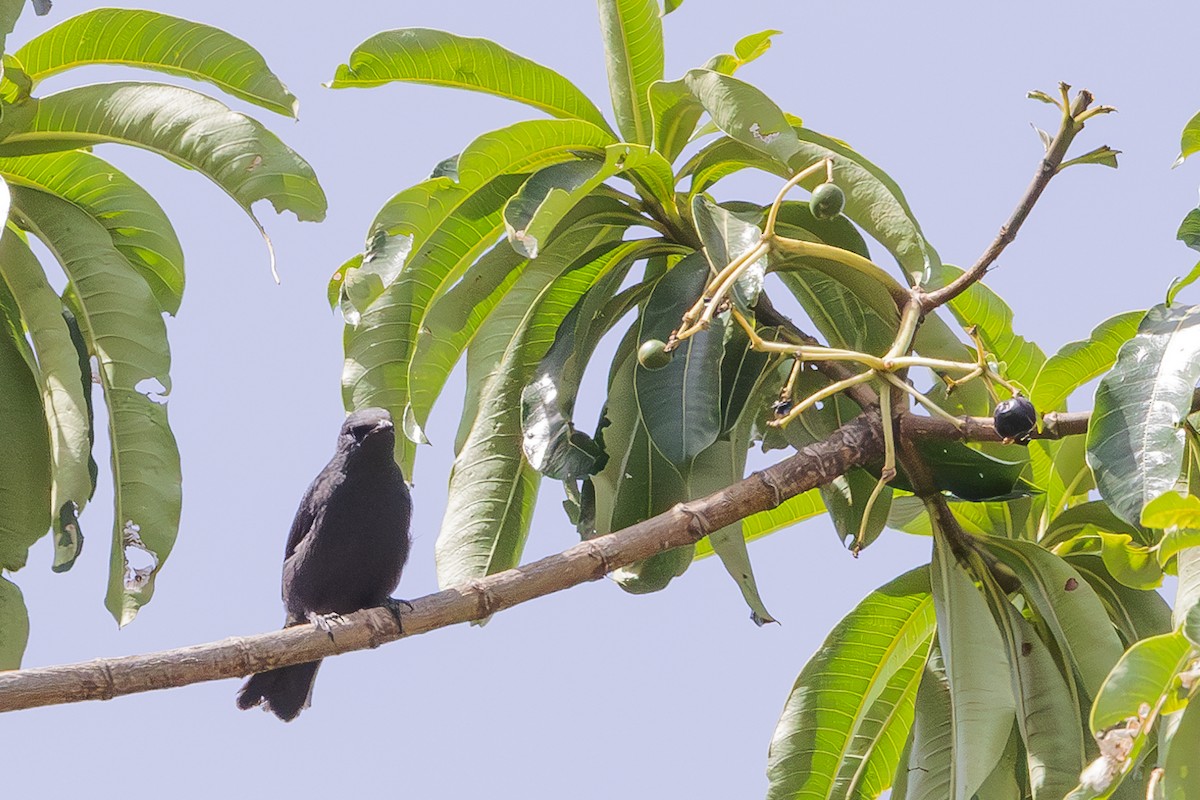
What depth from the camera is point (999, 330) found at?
13.6ft

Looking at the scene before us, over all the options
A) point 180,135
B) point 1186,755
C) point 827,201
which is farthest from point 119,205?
point 1186,755

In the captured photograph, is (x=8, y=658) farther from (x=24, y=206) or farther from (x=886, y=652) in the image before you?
(x=886, y=652)

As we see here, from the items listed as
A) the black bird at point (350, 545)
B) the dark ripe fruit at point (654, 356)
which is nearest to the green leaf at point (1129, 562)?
the dark ripe fruit at point (654, 356)

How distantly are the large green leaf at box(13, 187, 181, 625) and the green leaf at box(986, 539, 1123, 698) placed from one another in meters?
2.27

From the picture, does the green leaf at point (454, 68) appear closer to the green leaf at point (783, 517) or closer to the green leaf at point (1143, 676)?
the green leaf at point (783, 517)

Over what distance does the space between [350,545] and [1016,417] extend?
255cm

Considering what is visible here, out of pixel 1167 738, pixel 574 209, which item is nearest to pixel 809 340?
pixel 574 209

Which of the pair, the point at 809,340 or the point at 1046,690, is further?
the point at 809,340

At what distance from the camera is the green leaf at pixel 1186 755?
2682mm

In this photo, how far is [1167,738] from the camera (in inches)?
106

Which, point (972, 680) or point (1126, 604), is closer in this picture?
point (972, 680)

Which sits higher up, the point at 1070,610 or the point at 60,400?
the point at 60,400

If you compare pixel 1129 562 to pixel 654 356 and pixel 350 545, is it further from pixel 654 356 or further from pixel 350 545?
pixel 350 545

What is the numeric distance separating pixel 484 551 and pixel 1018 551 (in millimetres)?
1436
